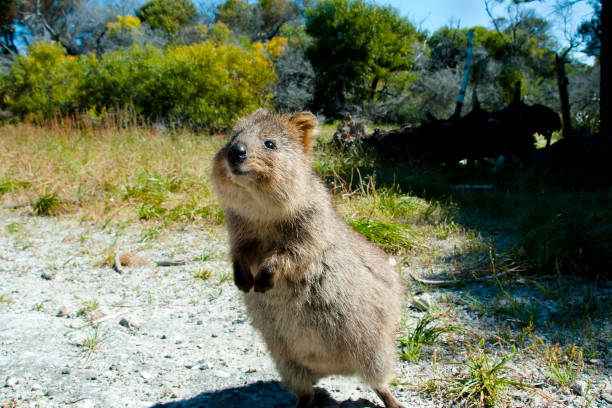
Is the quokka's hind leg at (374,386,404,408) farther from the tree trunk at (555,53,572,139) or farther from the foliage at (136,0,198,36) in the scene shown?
the foliage at (136,0,198,36)

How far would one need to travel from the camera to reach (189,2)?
32625 millimetres

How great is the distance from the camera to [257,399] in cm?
268

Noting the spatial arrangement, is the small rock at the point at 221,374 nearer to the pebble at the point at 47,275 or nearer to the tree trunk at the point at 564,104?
the pebble at the point at 47,275

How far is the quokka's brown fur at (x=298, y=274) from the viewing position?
2.30m

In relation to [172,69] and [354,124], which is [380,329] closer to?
[354,124]

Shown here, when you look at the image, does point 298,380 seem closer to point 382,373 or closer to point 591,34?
point 382,373

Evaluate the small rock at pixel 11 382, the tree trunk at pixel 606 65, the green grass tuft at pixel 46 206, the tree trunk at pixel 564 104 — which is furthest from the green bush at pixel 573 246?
the green grass tuft at pixel 46 206

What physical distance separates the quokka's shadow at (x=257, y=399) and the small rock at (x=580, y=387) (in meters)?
1.11

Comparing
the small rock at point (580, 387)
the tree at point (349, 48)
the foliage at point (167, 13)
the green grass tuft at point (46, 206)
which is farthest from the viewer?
the foliage at point (167, 13)

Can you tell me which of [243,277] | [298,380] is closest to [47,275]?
[243,277]

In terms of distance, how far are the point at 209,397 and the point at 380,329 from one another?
1.09m

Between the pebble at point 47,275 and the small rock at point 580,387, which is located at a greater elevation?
the pebble at point 47,275

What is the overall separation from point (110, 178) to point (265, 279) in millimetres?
5384

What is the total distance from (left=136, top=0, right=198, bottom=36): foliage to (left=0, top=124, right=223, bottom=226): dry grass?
79.3ft
